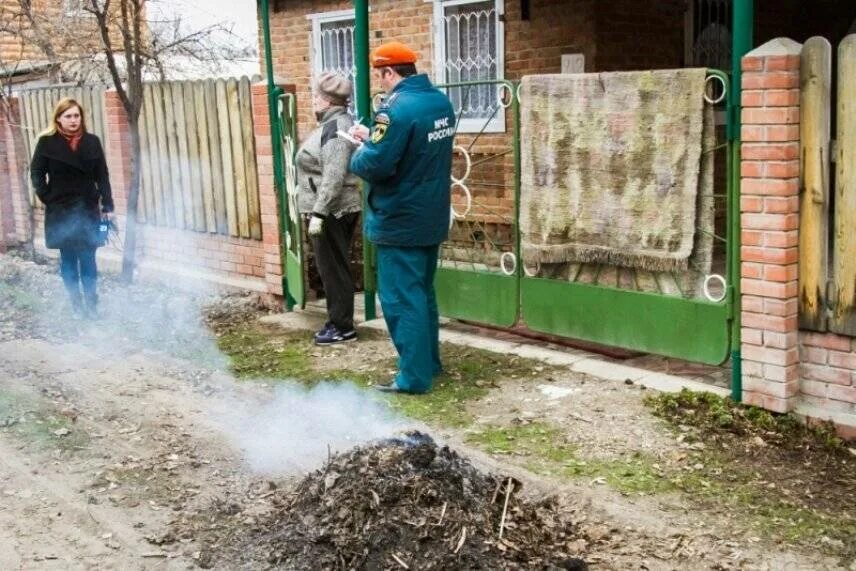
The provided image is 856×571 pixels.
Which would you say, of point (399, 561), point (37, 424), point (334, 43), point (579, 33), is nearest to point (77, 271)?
point (37, 424)

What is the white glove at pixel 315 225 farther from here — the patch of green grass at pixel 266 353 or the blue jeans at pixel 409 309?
the blue jeans at pixel 409 309

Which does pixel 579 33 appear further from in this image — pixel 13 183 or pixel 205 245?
pixel 13 183

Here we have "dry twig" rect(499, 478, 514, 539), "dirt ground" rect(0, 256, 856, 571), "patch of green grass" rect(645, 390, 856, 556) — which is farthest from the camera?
"patch of green grass" rect(645, 390, 856, 556)

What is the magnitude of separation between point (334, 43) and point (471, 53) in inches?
102

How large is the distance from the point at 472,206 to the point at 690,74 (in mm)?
2258

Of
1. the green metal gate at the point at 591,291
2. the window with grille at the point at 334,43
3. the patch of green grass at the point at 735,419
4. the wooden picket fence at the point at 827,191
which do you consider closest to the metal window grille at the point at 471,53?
the window with grille at the point at 334,43

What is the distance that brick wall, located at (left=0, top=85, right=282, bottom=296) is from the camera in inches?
353

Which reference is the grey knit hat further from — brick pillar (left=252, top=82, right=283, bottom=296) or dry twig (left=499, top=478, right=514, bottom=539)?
dry twig (left=499, top=478, right=514, bottom=539)

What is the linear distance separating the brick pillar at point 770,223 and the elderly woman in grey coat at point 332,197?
3.04 meters

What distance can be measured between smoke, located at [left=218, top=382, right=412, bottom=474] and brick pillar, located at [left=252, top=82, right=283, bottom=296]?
2.44 metres

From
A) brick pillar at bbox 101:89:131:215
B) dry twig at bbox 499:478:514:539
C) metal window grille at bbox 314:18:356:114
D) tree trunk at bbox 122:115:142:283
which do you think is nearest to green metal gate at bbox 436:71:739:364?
dry twig at bbox 499:478:514:539

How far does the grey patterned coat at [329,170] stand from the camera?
294 inches

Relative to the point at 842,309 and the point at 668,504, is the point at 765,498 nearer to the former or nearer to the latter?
the point at 668,504

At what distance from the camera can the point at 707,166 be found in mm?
6043
